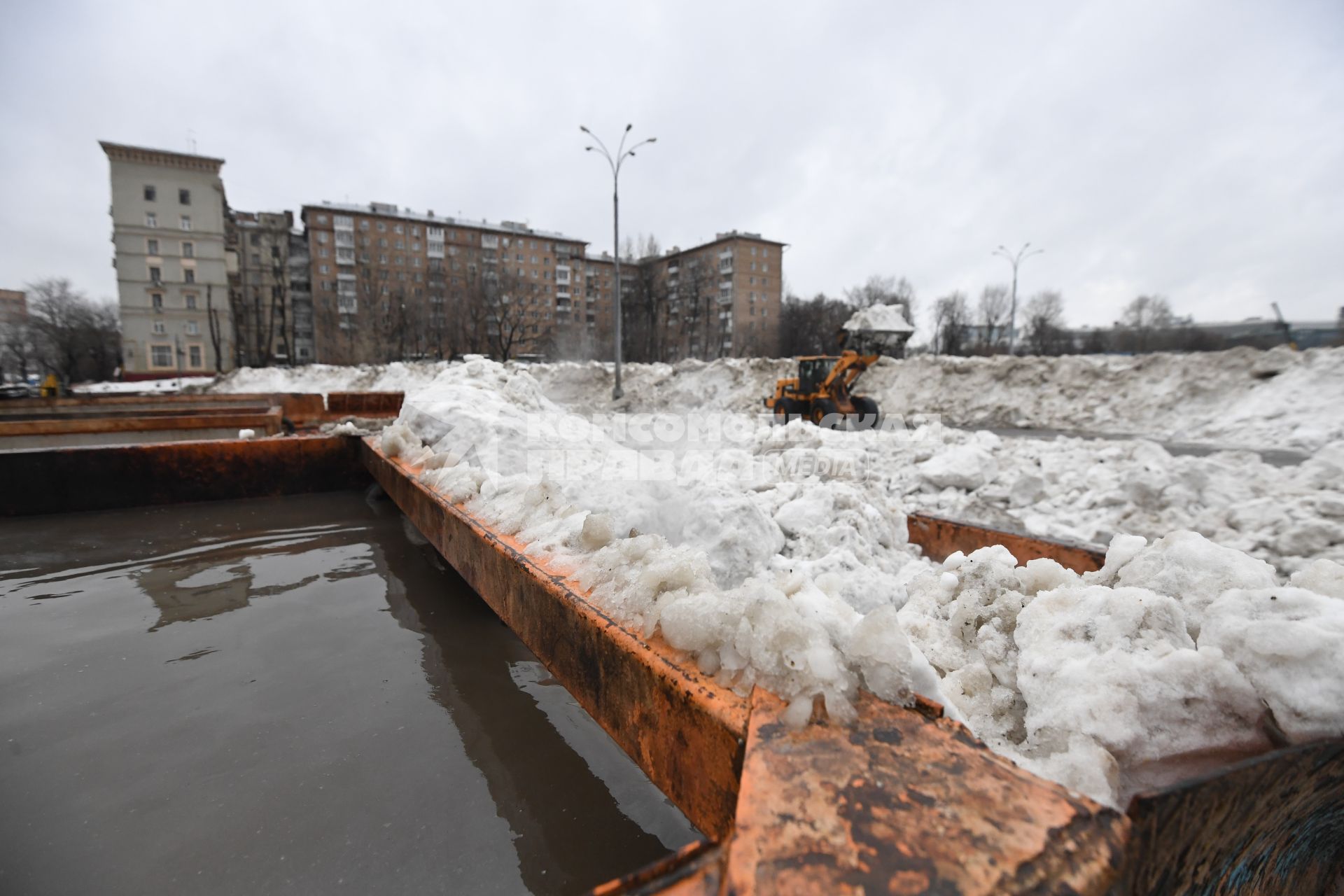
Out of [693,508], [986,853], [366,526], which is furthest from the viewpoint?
[366,526]

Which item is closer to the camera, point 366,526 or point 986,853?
point 986,853

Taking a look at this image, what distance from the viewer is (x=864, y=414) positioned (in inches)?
491

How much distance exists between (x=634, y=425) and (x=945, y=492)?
868 centimetres

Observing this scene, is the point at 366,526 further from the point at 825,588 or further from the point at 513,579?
the point at 825,588

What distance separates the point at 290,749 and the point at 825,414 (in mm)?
Answer: 12070

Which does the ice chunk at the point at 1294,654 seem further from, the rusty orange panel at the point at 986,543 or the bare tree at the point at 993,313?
the bare tree at the point at 993,313

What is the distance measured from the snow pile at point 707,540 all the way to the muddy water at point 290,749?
0.58 metres

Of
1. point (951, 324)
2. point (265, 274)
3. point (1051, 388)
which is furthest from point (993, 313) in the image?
point (265, 274)

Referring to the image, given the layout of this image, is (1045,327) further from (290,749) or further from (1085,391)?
(290,749)

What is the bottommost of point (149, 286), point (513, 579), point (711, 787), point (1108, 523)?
point (1108, 523)

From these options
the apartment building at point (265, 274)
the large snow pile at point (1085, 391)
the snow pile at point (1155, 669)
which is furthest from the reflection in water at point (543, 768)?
the apartment building at point (265, 274)

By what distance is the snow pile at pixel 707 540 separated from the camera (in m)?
0.92

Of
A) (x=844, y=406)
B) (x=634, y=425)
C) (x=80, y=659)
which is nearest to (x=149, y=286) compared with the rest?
(x=634, y=425)

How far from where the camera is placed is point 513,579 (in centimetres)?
164
